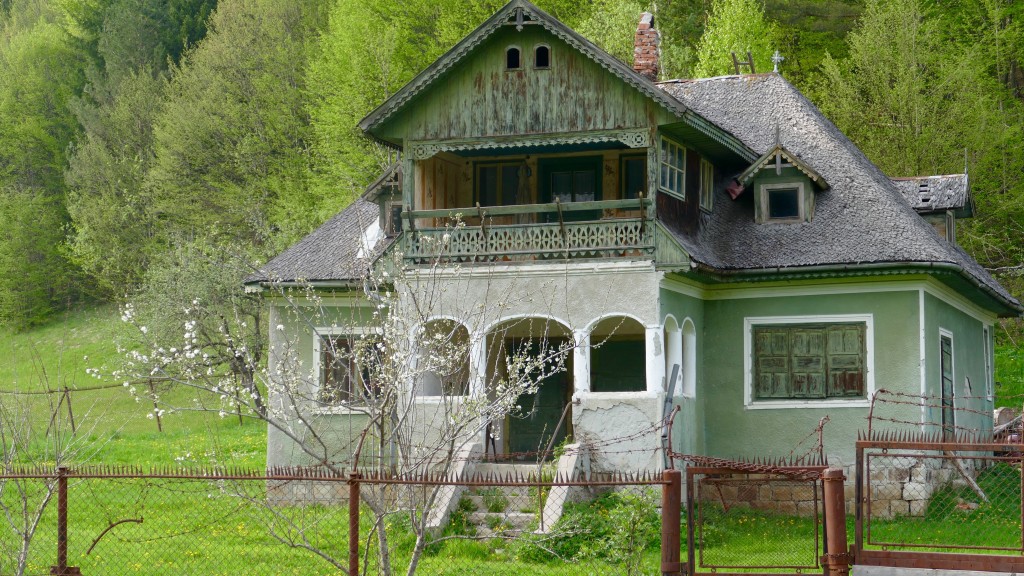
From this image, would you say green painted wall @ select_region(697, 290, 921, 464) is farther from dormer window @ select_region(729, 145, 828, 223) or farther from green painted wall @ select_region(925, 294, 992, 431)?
dormer window @ select_region(729, 145, 828, 223)

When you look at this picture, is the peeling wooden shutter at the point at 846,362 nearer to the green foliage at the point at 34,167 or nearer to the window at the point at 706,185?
the window at the point at 706,185

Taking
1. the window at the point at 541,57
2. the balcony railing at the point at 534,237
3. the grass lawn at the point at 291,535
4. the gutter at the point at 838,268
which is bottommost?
the grass lawn at the point at 291,535

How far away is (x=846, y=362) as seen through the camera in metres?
19.3

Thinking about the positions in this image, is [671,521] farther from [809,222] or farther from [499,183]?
[499,183]

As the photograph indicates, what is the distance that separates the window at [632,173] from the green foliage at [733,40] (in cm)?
1355

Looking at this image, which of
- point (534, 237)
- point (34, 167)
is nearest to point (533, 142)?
point (534, 237)

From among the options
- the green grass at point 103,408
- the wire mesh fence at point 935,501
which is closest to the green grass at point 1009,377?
the wire mesh fence at point 935,501

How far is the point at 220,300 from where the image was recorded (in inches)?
1407

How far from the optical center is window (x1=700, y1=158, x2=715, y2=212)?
20.6m

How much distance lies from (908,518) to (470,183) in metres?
8.63

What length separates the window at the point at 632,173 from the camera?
792 inches

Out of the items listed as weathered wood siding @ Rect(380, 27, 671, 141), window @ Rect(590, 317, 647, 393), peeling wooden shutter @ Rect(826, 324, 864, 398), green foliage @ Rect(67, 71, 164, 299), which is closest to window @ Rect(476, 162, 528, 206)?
weathered wood siding @ Rect(380, 27, 671, 141)

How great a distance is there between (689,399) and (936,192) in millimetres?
6597

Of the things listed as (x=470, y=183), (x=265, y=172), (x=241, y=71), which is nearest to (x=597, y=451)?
(x=470, y=183)
